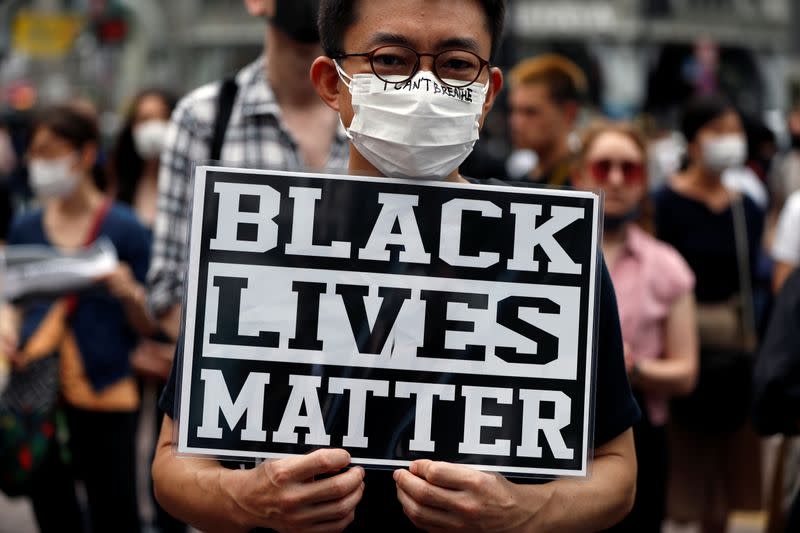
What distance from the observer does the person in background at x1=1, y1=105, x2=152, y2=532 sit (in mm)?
5945

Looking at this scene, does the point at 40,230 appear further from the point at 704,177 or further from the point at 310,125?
the point at 704,177

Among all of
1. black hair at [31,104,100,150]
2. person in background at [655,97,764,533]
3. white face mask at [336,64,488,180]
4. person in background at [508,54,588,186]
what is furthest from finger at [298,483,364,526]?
black hair at [31,104,100,150]

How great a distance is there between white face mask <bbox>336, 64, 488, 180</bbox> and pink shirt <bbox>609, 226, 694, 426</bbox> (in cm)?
285

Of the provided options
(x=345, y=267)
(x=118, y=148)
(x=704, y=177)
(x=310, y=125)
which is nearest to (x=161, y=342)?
(x=118, y=148)

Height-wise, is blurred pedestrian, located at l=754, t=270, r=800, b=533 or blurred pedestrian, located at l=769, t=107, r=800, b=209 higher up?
blurred pedestrian, located at l=754, t=270, r=800, b=533

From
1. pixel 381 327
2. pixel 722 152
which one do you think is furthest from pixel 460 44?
pixel 722 152

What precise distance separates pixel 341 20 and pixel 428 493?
0.91 meters

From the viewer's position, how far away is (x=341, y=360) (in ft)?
7.84

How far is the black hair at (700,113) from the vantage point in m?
7.91

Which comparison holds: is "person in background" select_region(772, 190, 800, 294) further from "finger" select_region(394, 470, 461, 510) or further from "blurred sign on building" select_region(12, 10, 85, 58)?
"blurred sign on building" select_region(12, 10, 85, 58)

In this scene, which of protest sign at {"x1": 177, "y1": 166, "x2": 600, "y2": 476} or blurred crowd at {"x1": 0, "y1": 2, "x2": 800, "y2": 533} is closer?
protest sign at {"x1": 177, "y1": 166, "x2": 600, "y2": 476}

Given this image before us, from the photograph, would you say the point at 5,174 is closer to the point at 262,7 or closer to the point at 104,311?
the point at 104,311

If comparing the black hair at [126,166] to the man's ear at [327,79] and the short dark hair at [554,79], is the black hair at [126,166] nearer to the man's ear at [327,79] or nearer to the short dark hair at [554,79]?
the short dark hair at [554,79]

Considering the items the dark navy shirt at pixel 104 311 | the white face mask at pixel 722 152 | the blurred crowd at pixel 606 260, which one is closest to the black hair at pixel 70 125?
the blurred crowd at pixel 606 260
